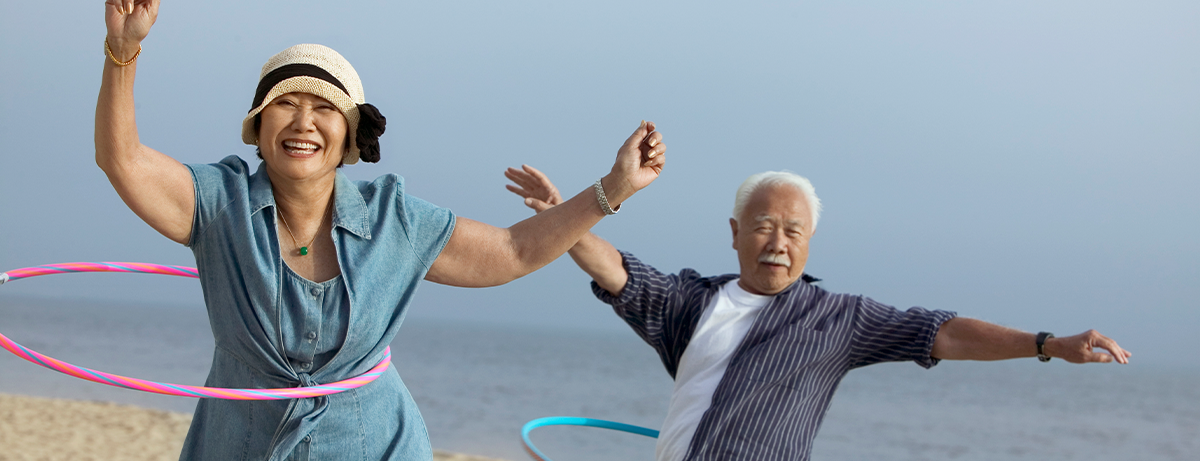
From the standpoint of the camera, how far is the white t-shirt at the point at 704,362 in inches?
146

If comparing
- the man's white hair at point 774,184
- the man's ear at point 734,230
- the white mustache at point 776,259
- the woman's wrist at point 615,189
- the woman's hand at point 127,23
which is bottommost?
the woman's hand at point 127,23

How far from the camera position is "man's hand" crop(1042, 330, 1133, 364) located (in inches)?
121

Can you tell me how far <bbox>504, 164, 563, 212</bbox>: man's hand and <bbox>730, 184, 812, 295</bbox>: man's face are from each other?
2.76 ft

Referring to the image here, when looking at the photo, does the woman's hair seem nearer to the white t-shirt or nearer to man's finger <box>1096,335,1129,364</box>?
the white t-shirt

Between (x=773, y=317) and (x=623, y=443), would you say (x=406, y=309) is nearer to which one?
(x=773, y=317)

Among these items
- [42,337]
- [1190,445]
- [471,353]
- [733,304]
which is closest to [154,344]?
[42,337]

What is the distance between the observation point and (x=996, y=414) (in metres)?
20.8

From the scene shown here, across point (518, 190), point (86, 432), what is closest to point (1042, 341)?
point (518, 190)

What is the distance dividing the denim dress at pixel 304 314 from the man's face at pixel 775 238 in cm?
162

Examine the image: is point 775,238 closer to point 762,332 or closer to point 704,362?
point 762,332

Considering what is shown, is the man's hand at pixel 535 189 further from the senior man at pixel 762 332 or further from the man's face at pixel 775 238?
the man's face at pixel 775 238

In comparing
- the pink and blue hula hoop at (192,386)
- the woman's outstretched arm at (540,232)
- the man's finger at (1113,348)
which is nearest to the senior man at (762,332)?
the man's finger at (1113,348)

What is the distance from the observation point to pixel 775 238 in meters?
3.89

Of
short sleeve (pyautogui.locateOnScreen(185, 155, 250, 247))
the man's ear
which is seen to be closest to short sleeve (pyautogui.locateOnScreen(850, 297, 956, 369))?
the man's ear
